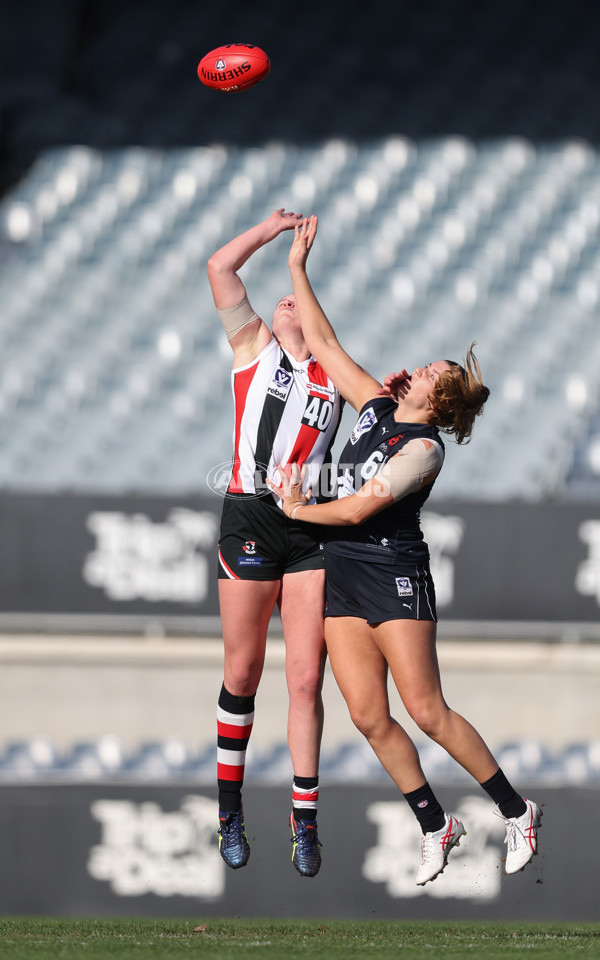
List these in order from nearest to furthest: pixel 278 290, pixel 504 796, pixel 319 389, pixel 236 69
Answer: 1. pixel 504 796
2. pixel 319 389
3. pixel 236 69
4. pixel 278 290

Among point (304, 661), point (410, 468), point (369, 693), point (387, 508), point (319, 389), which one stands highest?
point (319, 389)

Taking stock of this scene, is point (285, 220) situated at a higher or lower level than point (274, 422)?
higher

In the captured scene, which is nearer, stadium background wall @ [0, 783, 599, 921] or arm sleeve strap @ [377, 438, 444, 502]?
arm sleeve strap @ [377, 438, 444, 502]

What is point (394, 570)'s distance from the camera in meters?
4.87

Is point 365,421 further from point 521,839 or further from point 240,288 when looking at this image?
point 521,839

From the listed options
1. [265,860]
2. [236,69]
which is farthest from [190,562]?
[236,69]

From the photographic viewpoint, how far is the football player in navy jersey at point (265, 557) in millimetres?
4938

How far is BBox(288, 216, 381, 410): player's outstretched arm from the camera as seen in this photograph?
4.93 meters

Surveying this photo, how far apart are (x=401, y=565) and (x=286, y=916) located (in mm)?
3192

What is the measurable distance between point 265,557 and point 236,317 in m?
0.94

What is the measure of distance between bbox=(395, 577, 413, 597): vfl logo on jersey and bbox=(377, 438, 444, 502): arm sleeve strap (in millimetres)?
328

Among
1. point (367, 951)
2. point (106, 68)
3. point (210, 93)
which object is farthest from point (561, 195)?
point (367, 951)

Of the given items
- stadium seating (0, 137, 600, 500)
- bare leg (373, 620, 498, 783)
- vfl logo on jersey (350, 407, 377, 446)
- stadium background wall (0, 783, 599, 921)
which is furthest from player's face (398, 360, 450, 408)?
stadium seating (0, 137, 600, 500)

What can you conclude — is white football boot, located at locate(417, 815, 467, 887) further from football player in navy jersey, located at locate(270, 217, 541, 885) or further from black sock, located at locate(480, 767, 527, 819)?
black sock, located at locate(480, 767, 527, 819)
